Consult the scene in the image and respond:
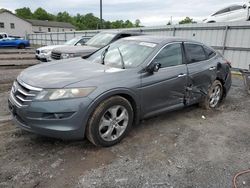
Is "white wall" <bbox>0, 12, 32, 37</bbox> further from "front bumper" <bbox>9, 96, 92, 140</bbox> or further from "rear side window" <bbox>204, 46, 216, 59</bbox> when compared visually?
"front bumper" <bbox>9, 96, 92, 140</bbox>

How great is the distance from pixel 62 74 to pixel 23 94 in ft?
1.96

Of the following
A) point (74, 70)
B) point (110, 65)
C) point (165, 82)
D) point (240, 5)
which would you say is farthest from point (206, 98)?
point (240, 5)

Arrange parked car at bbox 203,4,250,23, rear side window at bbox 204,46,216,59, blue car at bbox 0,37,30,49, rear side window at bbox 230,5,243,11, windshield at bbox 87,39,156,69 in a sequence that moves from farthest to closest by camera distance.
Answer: blue car at bbox 0,37,30,49
rear side window at bbox 230,5,243,11
parked car at bbox 203,4,250,23
rear side window at bbox 204,46,216,59
windshield at bbox 87,39,156,69

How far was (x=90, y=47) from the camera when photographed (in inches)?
345

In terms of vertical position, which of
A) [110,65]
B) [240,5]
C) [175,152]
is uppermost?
[240,5]

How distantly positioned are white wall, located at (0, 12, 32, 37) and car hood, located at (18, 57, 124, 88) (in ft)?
170

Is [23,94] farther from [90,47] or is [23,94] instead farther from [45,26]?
[45,26]

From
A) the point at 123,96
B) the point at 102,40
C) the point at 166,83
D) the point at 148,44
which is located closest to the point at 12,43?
the point at 102,40

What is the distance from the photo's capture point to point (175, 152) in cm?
344

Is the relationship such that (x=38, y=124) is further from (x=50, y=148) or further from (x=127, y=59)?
(x=127, y=59)

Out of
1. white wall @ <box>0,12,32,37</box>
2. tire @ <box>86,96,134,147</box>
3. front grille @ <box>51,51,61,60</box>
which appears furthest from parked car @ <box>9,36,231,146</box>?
white wall @ <box>0,12,32,37</box>

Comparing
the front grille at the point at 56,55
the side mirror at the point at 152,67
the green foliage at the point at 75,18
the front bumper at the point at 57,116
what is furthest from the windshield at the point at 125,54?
the green foliage at the point at 75,18

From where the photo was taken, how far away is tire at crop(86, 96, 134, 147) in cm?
320

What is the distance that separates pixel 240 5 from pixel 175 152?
12153 mm
